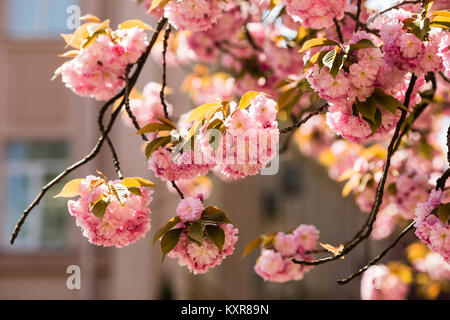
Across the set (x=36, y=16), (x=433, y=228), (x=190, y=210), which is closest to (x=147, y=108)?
(x=190, y=210)

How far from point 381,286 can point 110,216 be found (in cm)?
168

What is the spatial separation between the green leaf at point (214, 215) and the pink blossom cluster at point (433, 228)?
1.65 ft

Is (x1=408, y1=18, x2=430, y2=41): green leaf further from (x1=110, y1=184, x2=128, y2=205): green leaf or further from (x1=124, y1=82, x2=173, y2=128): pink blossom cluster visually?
(x1=124, y1=82, x2=173, y2=128): pink blossom cluster

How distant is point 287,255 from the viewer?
7.74 feet

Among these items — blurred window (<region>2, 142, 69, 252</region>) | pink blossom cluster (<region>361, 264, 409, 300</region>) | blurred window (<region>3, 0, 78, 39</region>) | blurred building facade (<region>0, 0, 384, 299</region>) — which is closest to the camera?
pink blossom cluster (<region>361, 264, 409, 300</region>)

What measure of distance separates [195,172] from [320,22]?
22.6 inches

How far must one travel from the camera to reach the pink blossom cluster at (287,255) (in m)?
2.34

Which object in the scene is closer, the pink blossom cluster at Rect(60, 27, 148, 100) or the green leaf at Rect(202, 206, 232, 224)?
the green leaf at Rect(202, 206, 232, 224)

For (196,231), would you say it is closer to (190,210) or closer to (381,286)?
(190,210)

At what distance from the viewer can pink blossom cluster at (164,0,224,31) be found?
188 centimetres

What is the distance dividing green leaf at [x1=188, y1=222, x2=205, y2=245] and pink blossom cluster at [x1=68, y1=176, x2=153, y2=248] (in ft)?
0.59

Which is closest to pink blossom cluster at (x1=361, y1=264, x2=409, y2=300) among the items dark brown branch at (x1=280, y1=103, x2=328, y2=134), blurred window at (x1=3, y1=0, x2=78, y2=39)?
dark brown branch at (x1=280, y1=103, x2=328, y2=134)

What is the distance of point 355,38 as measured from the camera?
5.23 feet

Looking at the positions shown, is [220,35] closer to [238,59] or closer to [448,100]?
[238,59]
